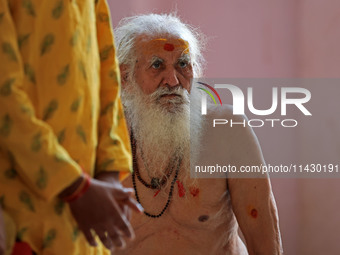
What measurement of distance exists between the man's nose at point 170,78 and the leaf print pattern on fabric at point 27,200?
1226 millimetres

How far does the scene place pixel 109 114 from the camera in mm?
808

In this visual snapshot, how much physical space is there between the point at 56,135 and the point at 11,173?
0.07 metres

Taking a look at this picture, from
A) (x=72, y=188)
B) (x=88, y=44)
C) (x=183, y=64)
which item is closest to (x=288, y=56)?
(x=183, y=64)

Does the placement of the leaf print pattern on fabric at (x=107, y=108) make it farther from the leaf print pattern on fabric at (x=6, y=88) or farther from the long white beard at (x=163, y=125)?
the long white beard at (x=163, y=125)

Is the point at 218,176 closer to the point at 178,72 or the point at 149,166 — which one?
the point at 149,166

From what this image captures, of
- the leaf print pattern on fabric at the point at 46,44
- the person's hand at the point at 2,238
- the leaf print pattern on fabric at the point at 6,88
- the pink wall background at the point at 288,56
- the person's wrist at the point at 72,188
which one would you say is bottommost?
the pink wall background at the point at 288,56

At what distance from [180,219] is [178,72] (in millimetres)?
499

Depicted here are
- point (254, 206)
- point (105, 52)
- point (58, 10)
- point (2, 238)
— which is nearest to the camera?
point (2, 238)

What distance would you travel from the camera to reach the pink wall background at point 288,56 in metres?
3.11

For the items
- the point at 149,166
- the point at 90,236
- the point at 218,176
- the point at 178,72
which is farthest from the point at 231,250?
the point at 90,236

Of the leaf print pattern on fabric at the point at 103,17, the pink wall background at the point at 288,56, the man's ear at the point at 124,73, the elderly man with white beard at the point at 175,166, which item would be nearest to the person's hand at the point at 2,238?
the leaf print pattern on fabric at the point at 103,17

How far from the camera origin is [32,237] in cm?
69

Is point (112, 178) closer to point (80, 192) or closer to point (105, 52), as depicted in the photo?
point (80, 192)

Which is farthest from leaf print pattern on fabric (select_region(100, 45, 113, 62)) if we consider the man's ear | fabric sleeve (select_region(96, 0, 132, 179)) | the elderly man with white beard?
the man's ear
